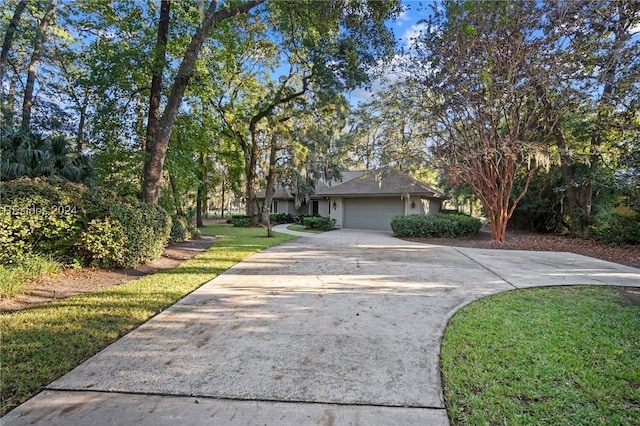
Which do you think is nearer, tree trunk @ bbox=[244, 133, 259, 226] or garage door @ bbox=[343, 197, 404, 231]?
garage door @ bbox=[343, 197, 404, 231]

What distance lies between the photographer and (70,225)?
5141 millimetres

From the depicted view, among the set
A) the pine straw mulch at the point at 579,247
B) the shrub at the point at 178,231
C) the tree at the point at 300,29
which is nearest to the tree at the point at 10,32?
the tree at the point at 300,29

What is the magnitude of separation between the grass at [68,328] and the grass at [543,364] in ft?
10.8

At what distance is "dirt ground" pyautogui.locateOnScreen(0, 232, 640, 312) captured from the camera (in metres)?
4.20

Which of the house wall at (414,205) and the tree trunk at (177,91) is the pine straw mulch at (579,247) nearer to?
the house wall at (414,205)

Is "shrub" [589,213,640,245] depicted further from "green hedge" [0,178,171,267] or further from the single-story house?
"green hedge" [0,178,171,267]

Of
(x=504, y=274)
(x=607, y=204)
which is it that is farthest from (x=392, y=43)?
(x=607, y=204)

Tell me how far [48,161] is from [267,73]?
12293mm

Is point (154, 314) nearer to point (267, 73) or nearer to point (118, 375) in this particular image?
point (118, 375)

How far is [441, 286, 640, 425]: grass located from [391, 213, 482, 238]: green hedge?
29.5 ft

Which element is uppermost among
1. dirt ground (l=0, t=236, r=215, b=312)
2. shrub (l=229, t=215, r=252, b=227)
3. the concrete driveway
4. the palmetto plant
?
the palmetto plant

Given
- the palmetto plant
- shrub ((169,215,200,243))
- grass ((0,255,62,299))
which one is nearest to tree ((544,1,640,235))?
grass ((0,255,62,299))

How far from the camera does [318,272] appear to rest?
20.8ft

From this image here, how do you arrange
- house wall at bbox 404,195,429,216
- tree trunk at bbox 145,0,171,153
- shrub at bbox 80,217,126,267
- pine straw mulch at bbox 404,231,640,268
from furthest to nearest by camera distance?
house wall at bbox 404,195,429,216 < pine straw mulch at bbox 404,231,640,268 < tree trunk at bbox 145,0,171,153 < shrub at bbox 80,217,126,267
